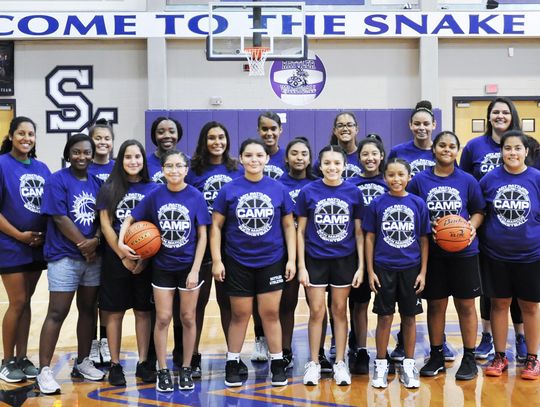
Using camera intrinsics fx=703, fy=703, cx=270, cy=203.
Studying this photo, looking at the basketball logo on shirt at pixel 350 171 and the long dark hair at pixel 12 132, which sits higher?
the long dark hair at pixel 12 132

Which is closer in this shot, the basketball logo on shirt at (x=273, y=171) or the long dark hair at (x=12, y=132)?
the long dark hair at (x=12, y=132)

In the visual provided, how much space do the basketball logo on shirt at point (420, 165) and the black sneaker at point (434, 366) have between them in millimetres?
1169

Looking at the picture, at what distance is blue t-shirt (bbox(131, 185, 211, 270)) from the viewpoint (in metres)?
4.09

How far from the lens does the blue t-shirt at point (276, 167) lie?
470 cm

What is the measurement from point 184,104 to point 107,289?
7845mm

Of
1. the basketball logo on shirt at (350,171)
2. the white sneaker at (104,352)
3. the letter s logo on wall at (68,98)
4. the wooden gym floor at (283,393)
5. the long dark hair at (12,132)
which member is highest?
the letter s logo on wall at (68,98)

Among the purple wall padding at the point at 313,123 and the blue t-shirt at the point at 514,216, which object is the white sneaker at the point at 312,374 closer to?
the blue t-shirt at the point at 514,216

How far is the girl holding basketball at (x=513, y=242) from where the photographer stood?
13.7 ft

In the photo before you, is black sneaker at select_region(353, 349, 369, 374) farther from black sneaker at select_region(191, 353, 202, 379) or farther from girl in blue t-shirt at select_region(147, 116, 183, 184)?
girl in blue t-shirt at select_region(147, 116, 183, 184)

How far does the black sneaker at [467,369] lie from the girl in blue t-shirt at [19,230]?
2617 millimetres

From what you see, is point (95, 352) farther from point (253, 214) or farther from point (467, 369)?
point (467, 369)

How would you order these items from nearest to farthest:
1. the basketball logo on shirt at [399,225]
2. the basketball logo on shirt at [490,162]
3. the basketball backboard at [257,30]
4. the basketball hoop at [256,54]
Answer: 1. the basketball logo on shirt at [399,225]
2. the basketball logo on shirt at [490,162]
3. the basketball backboard at [257,30]
4. the basketball hoop at [256,54]

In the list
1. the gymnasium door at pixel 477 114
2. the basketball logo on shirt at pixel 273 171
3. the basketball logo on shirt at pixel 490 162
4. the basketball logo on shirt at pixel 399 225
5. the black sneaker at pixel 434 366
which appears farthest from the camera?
the gymnasium door at pixel 477 114

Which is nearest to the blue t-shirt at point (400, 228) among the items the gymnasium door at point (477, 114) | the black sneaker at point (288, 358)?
the black sneaker at point (288, 358)
